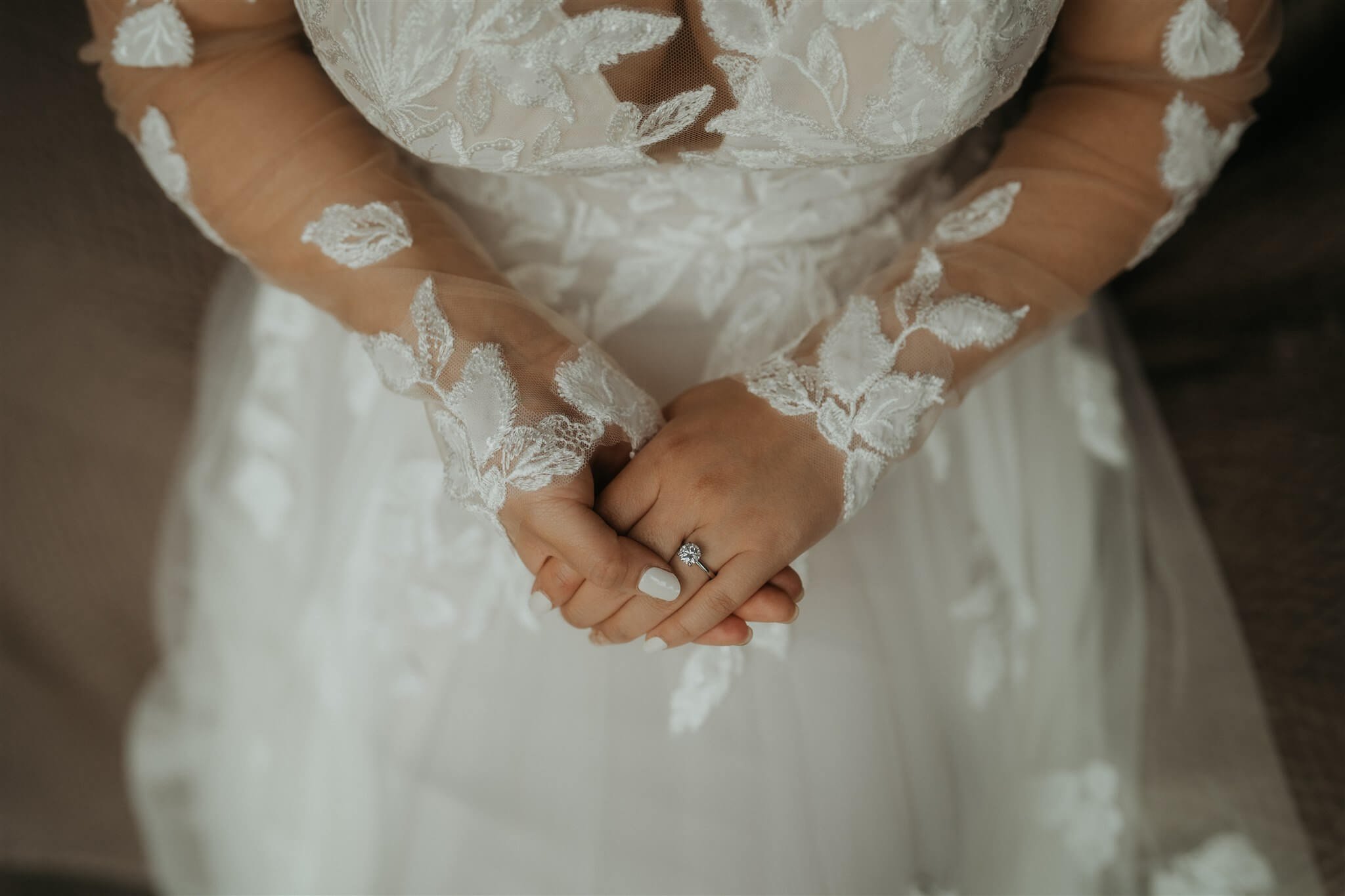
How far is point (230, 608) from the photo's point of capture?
98 cm

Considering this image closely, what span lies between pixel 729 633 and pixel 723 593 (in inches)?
1.7

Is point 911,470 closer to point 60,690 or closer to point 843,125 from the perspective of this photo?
point 843,125

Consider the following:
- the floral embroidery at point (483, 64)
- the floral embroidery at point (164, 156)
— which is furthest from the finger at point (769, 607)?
the floral embroidery at point (164, 156)

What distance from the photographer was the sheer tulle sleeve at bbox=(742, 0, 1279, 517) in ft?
2.28

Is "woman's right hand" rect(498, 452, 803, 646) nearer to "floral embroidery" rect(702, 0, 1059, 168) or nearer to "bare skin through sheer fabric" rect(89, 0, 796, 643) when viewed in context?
"bare skin through sheer fabric" rect(89, 0, 796, 643)

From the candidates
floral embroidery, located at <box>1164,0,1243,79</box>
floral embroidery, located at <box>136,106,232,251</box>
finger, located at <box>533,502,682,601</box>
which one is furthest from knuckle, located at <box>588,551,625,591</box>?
floral embroidery, located at <box>1164,0,1243,79</box>

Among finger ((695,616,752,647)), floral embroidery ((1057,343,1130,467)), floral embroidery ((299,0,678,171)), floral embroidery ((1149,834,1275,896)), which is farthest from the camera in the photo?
floral embroidery ((1057,343,1130,467))

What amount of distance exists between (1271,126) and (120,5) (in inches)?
51.1

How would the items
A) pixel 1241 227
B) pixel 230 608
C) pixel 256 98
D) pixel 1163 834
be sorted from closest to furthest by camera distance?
pixel 256 98, pixel 1163 834, pixel 230 608, pixel 1241 227

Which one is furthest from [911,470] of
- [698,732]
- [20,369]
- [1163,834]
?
[20,369]

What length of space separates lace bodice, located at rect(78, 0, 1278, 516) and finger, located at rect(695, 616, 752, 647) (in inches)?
5.6

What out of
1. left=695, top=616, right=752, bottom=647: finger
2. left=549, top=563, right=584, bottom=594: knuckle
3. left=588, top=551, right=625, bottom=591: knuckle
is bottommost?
left=695, top=616, right=752, bottom=647: finger

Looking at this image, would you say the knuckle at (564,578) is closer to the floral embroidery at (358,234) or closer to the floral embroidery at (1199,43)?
the floral embroidery at (358,234)

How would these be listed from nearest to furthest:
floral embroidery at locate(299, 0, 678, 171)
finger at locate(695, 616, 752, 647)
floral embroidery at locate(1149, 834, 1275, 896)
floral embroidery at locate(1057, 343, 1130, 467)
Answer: floral embroidery at locate(299, 0, 678, 171), finger at locate(695, 616, 752, 647), floral embroidery at locate(1149, 834, 1275, 896), floral embroidery at locate(1057, 343, 1130, 467)
